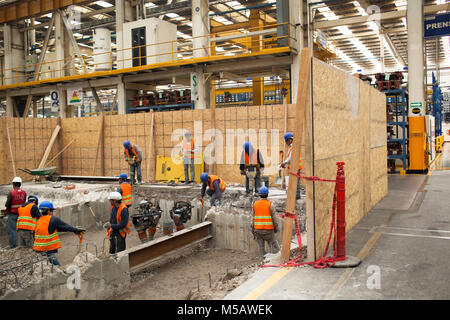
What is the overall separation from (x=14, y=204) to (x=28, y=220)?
1.24m

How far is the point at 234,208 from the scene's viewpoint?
1064 centimetres

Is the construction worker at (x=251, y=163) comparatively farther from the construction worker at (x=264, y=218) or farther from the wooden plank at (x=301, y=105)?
the wooden plank at (x=301, y=105)

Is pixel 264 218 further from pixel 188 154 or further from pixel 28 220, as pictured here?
pixel 188 154

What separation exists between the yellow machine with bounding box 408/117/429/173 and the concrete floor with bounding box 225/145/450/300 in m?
9.41

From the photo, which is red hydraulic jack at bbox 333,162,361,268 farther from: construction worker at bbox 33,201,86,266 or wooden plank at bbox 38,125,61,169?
wooden plank at bbox 38,125,61,169

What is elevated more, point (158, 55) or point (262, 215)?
point (158, 55)

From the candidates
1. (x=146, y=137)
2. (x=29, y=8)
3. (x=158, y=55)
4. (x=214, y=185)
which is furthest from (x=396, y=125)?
(x=29, y=8)

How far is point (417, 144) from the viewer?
58.6 feet

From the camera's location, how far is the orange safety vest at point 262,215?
25.0 ft

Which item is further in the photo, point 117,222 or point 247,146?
point 247,146

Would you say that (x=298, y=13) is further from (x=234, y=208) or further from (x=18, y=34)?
(x=18, y=34)

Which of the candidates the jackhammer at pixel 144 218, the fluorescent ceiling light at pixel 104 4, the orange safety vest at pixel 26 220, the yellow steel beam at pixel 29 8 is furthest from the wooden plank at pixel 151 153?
the fluorescent ceiling light at pixel 104 4

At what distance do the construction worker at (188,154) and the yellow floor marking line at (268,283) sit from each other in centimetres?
929
